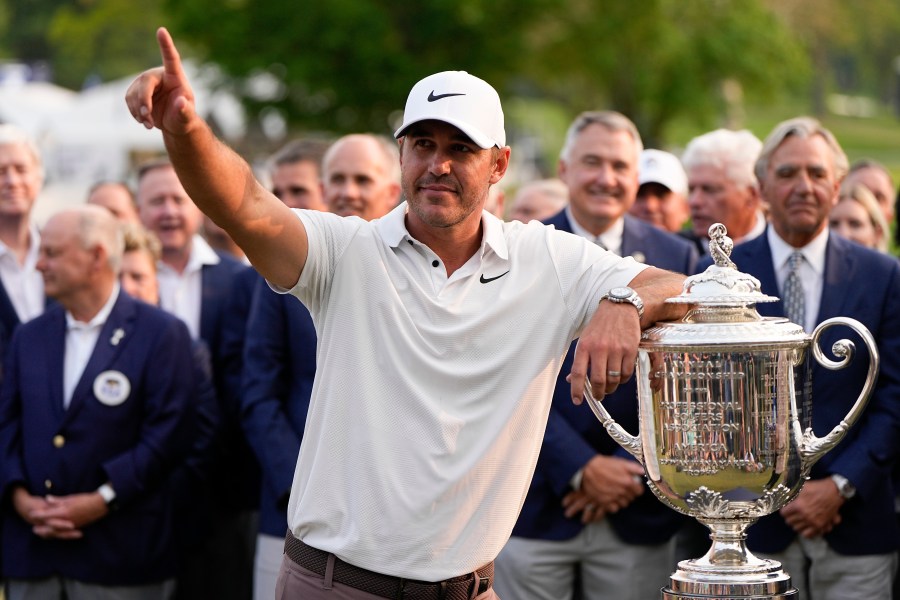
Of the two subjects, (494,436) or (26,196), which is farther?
(26,196)

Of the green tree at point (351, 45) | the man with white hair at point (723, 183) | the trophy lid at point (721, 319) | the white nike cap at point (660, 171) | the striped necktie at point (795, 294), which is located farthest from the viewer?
the green tree at point (351, 45)

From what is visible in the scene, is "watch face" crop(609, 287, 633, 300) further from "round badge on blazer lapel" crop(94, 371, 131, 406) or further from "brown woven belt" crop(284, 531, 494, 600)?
"round badge on blazer lapel" crop(94, 371, 131, 406)

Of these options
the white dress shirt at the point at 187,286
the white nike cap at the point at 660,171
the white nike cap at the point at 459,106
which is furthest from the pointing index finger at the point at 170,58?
the white nike cap at the point at 660,171

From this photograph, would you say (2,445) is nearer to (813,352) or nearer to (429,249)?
(429,249)

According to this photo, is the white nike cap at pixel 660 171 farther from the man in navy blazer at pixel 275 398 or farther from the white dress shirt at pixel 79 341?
the white dress shirt at pixel 79 341

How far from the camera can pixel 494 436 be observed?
153 inches

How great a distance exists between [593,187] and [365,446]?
8.76 feet

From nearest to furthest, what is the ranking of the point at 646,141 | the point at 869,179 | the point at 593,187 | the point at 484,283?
the point at 484,283 → the point at 593,187 → the point at 869,179 → the point at 646,141

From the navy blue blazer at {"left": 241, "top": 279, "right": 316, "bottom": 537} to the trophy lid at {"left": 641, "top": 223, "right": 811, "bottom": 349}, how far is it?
246 cm

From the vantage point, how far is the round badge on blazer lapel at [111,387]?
20.6 feet

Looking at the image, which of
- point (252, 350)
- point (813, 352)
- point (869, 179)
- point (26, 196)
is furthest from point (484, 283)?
point (869, 179)

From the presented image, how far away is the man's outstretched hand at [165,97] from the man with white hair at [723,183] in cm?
411

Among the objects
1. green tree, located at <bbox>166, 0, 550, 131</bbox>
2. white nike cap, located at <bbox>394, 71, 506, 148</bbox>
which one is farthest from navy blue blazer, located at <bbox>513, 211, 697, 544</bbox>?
green tree, located at <bbox>166, 0, 550, 131</bbox>

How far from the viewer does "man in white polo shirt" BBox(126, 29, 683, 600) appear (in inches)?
151
